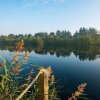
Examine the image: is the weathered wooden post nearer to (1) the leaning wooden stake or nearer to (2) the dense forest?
(1) the leaning wooden stake

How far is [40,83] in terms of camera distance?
2.53 meters

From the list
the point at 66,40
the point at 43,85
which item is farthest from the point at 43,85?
Answer: the point at 66,40

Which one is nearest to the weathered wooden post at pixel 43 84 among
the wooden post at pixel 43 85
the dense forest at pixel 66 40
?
the wooden post at pixel 43 85

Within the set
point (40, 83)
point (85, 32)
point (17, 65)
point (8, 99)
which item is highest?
point (85, 32)

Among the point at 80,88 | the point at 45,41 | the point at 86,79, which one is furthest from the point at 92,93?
the point at 45,41

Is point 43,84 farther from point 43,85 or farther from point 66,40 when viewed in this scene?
point 66,40

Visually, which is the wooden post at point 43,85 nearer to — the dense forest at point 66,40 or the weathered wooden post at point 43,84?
the weathered wooden post at point 43,84

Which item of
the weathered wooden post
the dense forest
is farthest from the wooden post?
the dense forest

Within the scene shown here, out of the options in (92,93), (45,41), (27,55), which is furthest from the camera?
(45,41)

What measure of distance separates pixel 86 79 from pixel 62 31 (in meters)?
146

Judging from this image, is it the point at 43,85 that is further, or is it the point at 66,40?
the point at 66,40

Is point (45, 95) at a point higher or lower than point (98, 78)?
higher

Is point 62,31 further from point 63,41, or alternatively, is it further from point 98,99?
point 98,99

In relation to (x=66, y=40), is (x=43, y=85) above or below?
below
